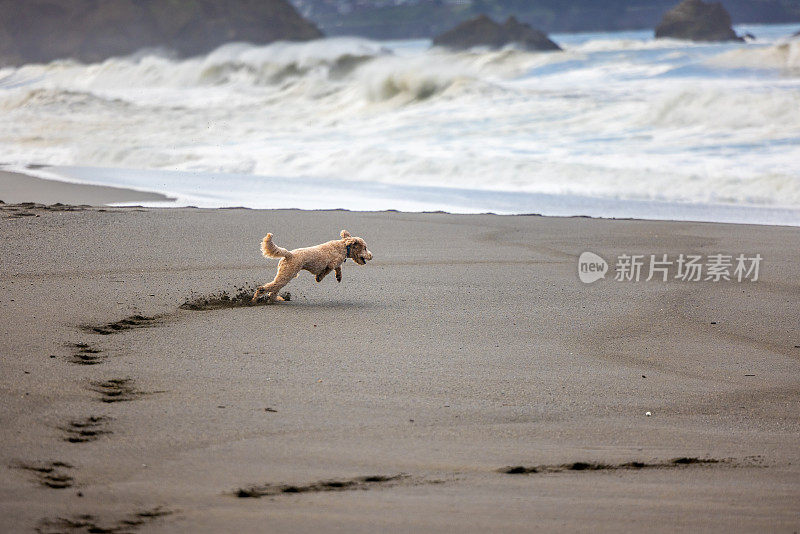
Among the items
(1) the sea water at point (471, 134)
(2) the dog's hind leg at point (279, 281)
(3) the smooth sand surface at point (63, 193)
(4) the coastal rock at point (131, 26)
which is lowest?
(2) the dog's hind leg at point (279, 281)

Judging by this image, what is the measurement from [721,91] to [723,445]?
1785cm

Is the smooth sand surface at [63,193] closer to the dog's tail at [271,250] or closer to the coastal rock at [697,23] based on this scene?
the dog's tail at [271,250]

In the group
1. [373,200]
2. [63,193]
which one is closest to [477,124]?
[373,200]

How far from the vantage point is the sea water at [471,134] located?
1256cm

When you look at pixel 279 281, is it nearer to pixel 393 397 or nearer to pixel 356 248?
pixel 356 248

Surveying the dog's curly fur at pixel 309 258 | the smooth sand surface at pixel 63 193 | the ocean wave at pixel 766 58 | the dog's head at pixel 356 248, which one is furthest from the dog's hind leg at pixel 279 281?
the ocean wave at pixel 766 58

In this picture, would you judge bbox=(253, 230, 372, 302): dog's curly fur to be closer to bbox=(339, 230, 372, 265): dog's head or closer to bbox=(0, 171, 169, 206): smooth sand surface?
bbox=(339, 230, 372, 265): dog's head

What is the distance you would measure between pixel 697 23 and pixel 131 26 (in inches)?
1655

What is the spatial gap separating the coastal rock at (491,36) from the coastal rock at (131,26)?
390 inches

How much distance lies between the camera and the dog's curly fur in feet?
17.4

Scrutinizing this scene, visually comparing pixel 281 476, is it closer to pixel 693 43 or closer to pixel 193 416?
pixel 193 416

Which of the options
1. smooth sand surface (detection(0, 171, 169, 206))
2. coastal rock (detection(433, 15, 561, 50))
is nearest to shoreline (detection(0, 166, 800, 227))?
smooth sand surface (detection(0, 171, 169, 206))

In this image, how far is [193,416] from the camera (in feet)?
10.6

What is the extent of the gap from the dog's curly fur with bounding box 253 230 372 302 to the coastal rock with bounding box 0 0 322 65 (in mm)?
45044
